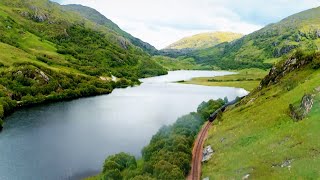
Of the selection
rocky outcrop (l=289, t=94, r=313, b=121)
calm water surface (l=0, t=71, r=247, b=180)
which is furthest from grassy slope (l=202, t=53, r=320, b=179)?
calm water surface (l=0, t=71, r=247, b=180)

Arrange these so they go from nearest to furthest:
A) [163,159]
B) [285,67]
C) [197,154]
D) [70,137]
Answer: [163,159]
[197,154]
[70,137]
[285,67]

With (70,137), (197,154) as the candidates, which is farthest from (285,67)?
(70,137)

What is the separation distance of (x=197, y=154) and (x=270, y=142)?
24821 millimetres

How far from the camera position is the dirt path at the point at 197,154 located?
258 feet

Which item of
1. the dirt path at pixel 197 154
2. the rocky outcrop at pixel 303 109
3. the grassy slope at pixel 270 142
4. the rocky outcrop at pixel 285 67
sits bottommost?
the dirt path at pixel 197 154

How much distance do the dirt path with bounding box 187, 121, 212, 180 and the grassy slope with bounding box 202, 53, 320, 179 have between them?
8.10 feet

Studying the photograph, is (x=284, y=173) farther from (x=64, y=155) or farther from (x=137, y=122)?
(x=137, y=122)

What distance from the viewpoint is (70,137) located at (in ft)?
432

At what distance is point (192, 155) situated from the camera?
92.7m

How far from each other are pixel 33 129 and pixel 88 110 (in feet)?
163

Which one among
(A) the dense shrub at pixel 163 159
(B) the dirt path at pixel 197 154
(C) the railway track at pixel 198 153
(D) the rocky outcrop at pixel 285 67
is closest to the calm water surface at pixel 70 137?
(A) the dense shrub at pixel 163 159

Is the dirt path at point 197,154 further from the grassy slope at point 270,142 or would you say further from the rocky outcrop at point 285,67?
the rocky outcrop at point 285,67

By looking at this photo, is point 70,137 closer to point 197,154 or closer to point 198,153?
point 198,153

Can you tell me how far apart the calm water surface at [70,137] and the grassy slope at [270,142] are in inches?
1359
